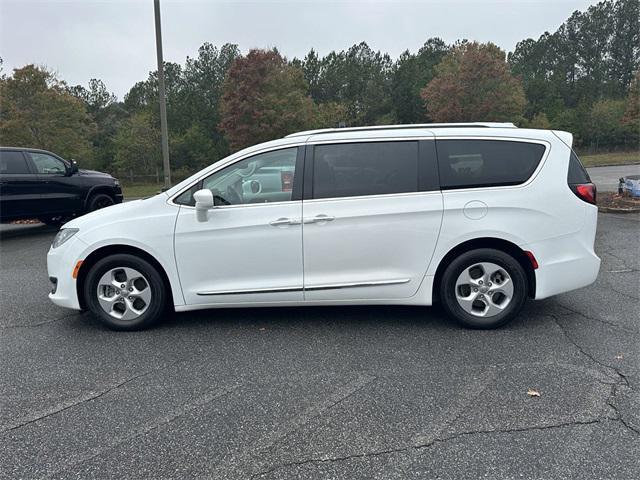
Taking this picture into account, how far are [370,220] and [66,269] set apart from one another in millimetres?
2799

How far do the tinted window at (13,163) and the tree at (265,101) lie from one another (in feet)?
66.6

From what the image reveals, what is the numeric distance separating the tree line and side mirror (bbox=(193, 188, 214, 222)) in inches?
919

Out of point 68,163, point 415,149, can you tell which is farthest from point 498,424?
point 68,163

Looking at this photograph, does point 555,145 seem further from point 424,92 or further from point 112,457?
point 424,92

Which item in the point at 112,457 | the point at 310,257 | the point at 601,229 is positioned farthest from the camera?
the point at 601,229

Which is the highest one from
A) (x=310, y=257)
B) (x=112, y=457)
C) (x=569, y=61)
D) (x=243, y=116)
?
(x=569, y=61)

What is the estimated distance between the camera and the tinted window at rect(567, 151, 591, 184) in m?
4.23

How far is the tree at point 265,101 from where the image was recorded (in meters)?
29.1

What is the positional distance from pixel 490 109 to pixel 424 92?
22.0ft

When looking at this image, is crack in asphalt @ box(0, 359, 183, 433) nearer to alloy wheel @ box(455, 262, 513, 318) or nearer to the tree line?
alloy wheel @ box(455, 262, 513, 318)

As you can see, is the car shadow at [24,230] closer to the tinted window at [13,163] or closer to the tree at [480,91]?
the tinted window at [13,163]

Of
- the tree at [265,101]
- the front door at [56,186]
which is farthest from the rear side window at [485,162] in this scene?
the tree at [265,101]

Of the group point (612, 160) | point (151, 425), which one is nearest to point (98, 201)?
point (151, 425)

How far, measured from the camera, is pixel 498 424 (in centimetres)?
281
